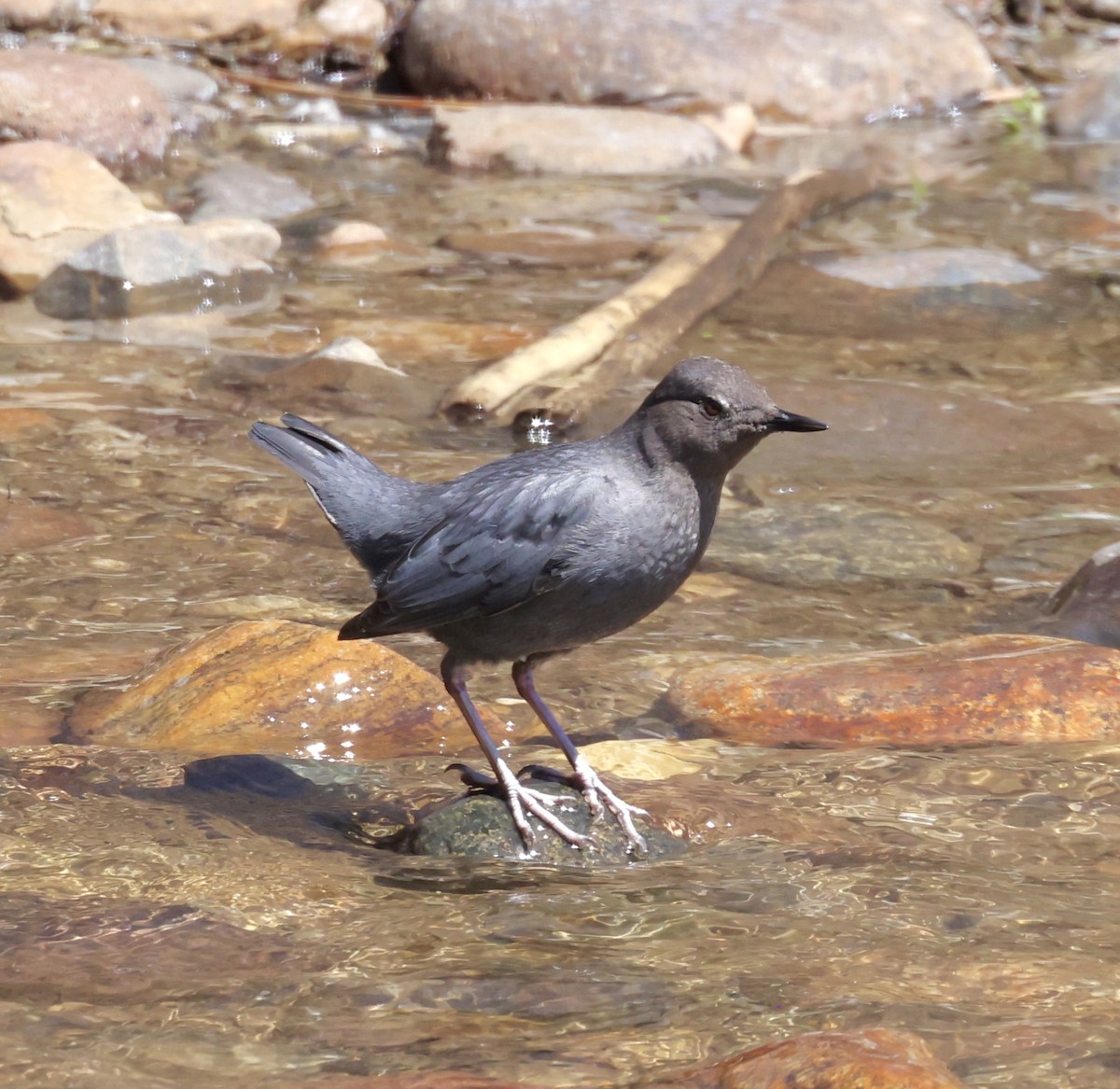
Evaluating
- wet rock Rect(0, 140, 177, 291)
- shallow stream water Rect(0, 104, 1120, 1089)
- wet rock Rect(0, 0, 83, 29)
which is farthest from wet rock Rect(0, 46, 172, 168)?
shallow stream water Rect(0, 104, 1120, 1089)

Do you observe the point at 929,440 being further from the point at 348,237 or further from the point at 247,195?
the point at 247,195

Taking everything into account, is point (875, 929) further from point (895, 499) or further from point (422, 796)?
point (895, 499)

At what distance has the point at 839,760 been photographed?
431cm

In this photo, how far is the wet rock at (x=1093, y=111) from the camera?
12.5 metres

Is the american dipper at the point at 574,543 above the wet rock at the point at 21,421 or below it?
above

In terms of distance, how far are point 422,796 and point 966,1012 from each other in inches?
62.1

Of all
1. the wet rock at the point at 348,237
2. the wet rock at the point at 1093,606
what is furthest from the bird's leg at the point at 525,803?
the wet rock at the point at 348,237

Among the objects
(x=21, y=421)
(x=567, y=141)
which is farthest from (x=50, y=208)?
(x=567, y=141)

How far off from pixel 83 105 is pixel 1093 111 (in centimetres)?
725

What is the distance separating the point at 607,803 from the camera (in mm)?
3896

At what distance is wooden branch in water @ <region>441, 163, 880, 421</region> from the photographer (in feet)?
22.8

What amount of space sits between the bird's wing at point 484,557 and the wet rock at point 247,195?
6222 millimetres

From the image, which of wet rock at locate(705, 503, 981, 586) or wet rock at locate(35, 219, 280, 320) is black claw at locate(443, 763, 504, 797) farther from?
wet rock at locate(35, 219, 280, 320)

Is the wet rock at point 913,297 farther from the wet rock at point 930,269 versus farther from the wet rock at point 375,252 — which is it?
the wet rock at point 375,252
